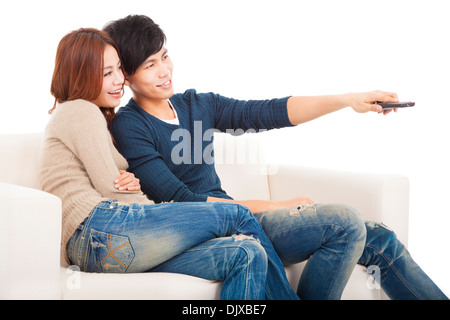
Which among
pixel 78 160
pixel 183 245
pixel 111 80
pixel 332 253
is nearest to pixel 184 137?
pixel 111 80

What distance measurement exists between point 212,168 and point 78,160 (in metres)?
0.53

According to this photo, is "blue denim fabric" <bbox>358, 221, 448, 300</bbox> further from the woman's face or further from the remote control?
the woman's face

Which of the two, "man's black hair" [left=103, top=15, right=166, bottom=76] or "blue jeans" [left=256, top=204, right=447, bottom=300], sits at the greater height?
"man's black hair" [left=103, top=15, right=166, bottom=76]

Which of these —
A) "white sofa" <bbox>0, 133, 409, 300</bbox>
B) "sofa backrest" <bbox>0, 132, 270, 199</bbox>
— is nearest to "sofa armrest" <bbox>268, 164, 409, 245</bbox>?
"white sofa" <bbox>0, 133, 409, 300</bbox>

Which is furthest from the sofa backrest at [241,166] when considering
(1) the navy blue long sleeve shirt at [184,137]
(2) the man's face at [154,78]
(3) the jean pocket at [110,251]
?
(3) the jean pocket at [110,251]

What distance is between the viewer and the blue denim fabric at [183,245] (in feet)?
4.66

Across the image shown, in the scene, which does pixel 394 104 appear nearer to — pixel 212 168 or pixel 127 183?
pixel 212 168

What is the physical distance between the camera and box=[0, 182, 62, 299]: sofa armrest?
1339 millimetres

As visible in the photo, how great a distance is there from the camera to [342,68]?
2865mm

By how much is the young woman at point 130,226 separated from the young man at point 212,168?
0.12 m

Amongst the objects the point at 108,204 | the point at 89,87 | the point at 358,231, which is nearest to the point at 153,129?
the point at 89,87

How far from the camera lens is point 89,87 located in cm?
171

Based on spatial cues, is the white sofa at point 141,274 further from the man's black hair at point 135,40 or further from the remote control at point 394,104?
the man's black hair at point 135,40

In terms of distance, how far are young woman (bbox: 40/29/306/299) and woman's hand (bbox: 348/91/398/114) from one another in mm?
568
